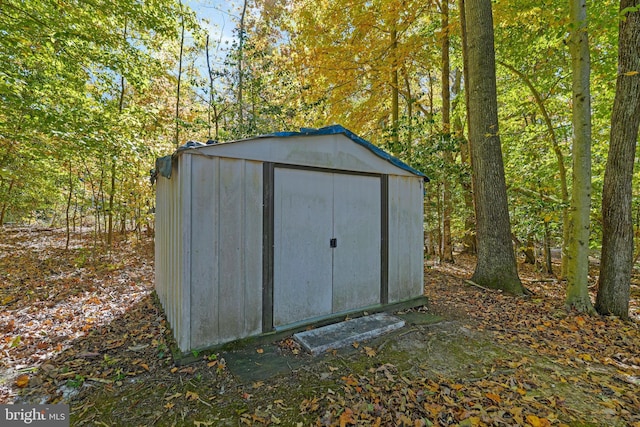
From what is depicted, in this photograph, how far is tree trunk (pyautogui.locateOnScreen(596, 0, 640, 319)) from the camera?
12.6 feet

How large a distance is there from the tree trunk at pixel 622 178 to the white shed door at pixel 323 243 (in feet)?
10.8

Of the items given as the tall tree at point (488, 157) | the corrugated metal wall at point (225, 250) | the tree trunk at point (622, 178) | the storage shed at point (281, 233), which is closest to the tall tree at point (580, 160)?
the tree trunk at point (622, 178)

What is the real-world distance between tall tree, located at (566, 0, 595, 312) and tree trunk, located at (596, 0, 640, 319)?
36 centimetres

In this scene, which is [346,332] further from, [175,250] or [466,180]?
[466,180]

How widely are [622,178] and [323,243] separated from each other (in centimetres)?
425

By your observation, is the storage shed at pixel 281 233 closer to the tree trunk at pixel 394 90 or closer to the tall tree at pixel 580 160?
the tall tree at pixel 580 160

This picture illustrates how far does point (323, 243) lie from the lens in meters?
3.48

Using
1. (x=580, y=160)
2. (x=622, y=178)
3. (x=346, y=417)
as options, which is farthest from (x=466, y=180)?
(x=346, y=417)

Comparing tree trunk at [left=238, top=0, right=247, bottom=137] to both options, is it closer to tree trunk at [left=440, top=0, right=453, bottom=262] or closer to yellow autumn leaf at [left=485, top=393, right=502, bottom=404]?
tree trunk at [left=440, top=0, right=453, bottom=262]

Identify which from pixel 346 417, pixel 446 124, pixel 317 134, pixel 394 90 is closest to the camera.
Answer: pixel 346 417

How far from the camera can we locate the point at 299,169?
3277mm

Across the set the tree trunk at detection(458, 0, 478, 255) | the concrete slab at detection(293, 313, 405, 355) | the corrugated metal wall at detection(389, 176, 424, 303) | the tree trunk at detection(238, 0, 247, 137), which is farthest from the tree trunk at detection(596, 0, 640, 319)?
the tree trunk at detection(238, 0, 247, 137)

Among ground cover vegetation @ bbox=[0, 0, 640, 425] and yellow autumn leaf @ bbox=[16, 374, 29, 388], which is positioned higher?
ground cover vegetation @ bbox=[0, 0, 640, 425]

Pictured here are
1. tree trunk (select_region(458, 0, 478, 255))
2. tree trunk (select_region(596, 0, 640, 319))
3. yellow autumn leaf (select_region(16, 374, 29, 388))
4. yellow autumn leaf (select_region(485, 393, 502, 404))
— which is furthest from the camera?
tree trunk (select_region(458, 0, 478, 255))
